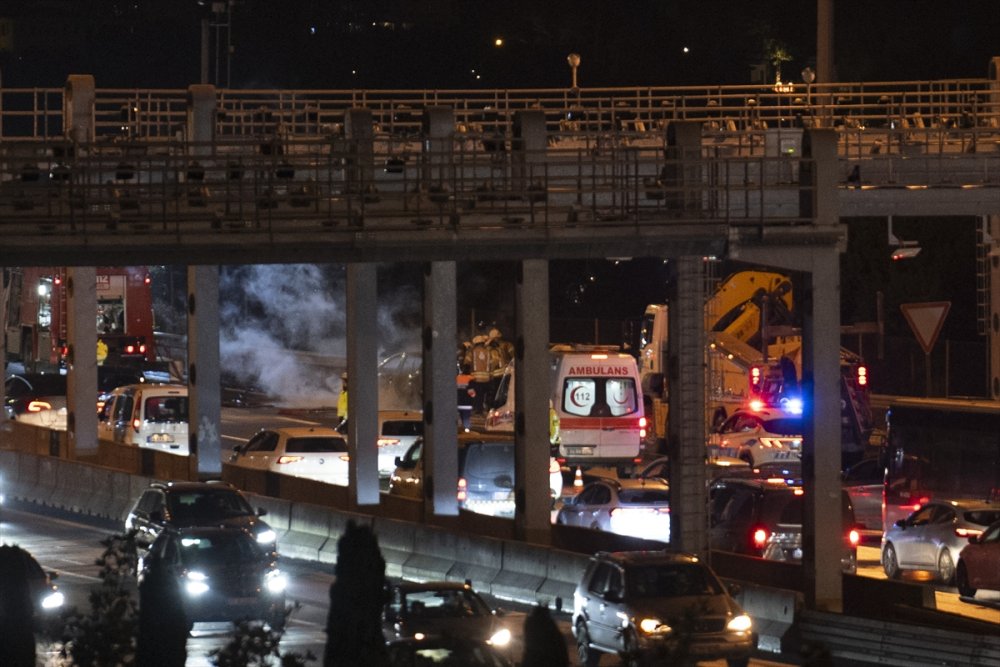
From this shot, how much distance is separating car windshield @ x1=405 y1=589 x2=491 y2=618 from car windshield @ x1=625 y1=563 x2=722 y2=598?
1.87 metres

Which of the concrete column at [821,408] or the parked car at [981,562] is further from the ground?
the concrete column at [821,408]

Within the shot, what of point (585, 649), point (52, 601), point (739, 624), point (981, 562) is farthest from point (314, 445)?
point (739, 624)

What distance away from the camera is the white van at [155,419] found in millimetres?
40438

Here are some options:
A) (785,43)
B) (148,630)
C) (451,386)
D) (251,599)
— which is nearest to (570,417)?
(451,386)

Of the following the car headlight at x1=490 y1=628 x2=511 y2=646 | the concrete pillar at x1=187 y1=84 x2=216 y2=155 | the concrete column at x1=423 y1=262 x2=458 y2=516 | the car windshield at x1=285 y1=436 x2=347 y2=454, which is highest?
the concrete pillar at x1=187 y1=84 x2=216 y2=155

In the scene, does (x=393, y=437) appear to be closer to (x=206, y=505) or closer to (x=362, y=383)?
(x=362, y=383)

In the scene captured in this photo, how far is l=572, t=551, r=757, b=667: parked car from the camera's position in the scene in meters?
19.0

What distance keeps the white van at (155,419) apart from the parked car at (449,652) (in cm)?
2586

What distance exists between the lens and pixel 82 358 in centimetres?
3644

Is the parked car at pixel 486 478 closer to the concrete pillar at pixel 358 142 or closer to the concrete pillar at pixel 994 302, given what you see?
the concrete pillar at pixel 358 142

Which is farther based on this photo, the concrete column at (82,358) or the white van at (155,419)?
the white van at (155,419)

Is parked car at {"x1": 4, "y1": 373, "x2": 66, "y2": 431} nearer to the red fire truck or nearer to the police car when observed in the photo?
the red fire truck

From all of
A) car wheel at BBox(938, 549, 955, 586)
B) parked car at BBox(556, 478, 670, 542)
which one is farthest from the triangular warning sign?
parked car at BBox(556, 478, 670, 542)

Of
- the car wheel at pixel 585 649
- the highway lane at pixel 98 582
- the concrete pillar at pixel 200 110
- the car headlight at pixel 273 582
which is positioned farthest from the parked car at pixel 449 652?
the concrete pillar at pixel 200 110
